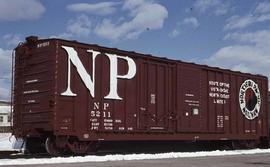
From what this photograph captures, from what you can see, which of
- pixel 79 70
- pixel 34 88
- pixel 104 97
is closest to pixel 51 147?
pixel 34 88

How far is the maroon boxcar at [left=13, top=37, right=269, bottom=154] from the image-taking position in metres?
17.4

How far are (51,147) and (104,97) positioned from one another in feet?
9.02

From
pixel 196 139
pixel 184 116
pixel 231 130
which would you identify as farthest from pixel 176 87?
pixel 231 130

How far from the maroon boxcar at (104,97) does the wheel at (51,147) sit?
0.03 meters

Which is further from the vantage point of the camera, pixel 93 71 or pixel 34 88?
pixel 93 71

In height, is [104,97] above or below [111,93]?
below

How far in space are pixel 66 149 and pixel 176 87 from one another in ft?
19.9

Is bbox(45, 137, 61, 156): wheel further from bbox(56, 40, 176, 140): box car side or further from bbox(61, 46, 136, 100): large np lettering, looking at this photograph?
bbox(61, 46, 136, 100): large np lettering

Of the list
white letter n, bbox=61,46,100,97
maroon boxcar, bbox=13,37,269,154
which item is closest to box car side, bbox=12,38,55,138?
maroon boxcar, bbox=13,37,269,154

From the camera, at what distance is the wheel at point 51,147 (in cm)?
1725

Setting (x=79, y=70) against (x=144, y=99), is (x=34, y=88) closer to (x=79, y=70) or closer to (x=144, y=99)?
(x=79, y=70)

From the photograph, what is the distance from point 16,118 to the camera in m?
18.8

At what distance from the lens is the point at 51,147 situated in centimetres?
1733

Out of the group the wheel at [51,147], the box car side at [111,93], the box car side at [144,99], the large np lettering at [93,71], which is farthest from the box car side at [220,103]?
the wheel at [51,147]
